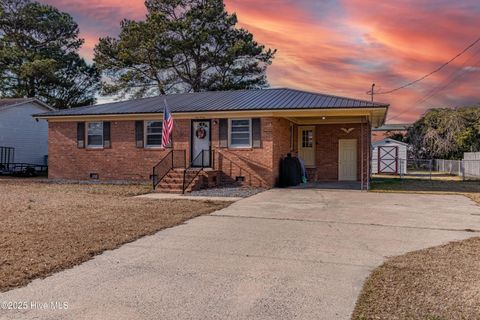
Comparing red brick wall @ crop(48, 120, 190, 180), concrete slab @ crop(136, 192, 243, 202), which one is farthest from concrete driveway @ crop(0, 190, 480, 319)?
red brick wall @ crop(48, 120, 190, 180)

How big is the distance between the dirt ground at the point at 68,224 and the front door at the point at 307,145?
9799 millimetres

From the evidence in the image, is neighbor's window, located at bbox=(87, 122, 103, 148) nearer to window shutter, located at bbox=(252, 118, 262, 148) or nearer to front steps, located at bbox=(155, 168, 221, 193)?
front steps, located at bbox=(155, 168, 221, 193)

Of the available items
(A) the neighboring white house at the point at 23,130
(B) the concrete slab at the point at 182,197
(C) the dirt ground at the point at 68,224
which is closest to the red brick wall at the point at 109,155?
(B) the concrete slab at the point at 182,197

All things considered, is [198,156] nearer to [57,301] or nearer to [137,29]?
[57,301]

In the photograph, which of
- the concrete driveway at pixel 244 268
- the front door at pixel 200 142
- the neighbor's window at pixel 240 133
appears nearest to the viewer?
the concrete driveway at pixel 244 268

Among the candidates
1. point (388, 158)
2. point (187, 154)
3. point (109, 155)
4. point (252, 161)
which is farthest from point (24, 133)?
point (388, 158)

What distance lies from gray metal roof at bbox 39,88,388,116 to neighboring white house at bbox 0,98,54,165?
28.0 feet

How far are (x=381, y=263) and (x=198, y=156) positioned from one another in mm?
12159

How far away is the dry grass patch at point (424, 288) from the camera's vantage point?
391 cm

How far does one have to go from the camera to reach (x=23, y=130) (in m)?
27.4

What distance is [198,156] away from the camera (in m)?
17.2

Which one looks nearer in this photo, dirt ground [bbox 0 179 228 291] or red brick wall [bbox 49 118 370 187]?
dirt ground [bbox 0 179 228 291]

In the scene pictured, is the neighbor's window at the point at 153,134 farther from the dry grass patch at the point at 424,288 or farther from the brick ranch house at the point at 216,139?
the dry grass patch at the point at 424,288

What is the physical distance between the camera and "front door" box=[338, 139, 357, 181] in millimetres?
20094
